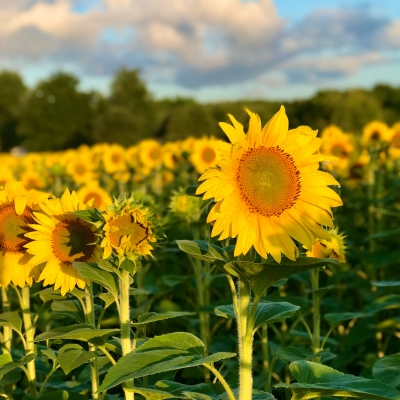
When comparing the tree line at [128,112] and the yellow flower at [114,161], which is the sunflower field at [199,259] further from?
the tree line at [128,112]

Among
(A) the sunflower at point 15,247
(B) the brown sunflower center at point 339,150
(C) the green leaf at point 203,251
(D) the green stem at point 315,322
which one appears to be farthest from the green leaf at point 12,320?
(B) the brown sunflower center at point 339,150

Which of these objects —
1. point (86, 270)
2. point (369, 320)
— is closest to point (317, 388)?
Result: point (86, 270)

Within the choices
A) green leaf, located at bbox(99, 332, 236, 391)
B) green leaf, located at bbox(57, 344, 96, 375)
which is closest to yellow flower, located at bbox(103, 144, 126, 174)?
green leaf, located at bbox(57, 344, 96, 375)

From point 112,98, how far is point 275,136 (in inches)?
2148

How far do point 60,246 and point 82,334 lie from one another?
17.8 inches

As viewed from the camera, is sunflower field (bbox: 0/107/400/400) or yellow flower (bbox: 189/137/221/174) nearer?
sunflower field (bbox: 0/107/400/400)

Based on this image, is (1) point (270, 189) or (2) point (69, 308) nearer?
(1) point (270, 189)

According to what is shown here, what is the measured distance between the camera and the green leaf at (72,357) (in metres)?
1.98

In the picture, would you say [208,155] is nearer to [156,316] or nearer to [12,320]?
[12,320]

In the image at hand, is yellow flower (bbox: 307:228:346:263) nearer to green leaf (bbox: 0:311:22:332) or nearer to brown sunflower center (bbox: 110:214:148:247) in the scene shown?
brown sunflower center (bbox: 110:214:148:247)

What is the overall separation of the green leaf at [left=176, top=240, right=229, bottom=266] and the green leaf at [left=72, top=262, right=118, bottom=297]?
0.29 metres

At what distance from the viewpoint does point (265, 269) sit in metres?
1.71

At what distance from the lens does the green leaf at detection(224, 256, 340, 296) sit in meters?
1.68

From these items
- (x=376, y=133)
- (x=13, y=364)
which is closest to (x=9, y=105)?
(x=376, y=133)
